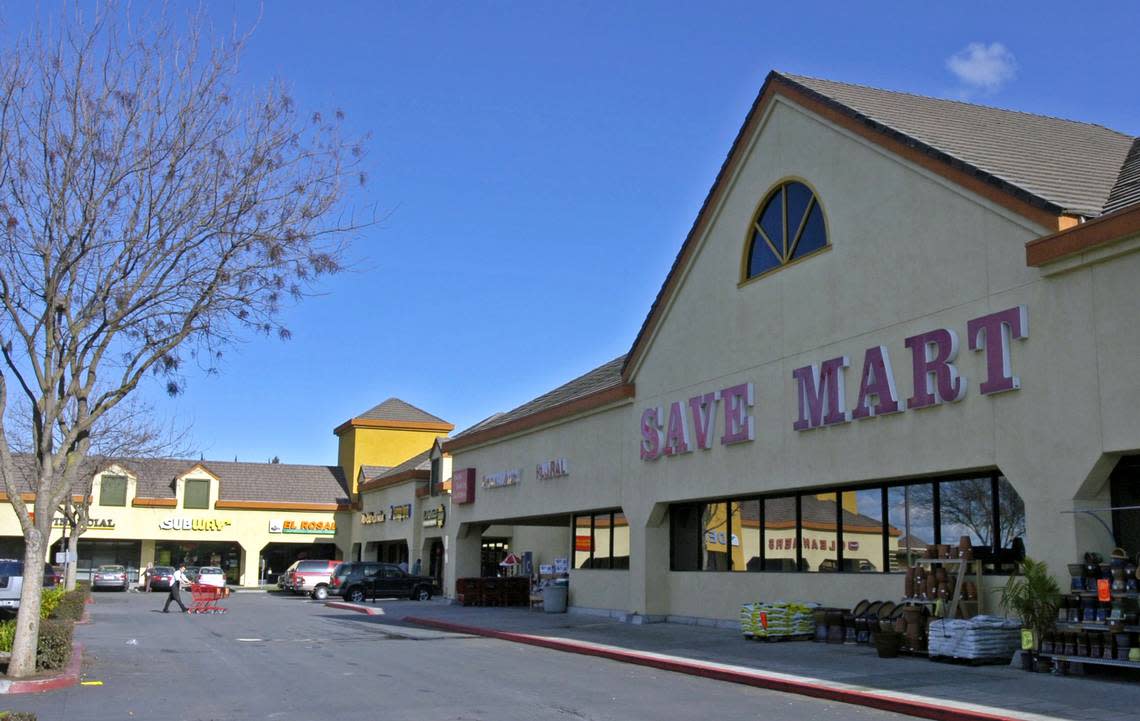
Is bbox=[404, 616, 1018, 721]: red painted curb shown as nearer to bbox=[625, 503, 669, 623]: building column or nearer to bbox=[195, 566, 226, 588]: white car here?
bbox=[625, 503, 669, 623]: building column

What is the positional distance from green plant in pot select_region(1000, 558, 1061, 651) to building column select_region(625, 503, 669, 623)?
11290 millimetres

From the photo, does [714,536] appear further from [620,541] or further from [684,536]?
[620,541]

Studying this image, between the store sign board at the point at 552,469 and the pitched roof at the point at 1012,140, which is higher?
the pitched roof at the point at 1012,140

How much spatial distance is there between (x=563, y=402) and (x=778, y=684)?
17.1 m

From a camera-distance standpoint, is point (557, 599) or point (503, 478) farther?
point (503, 478)

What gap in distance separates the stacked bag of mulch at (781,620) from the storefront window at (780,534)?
169 centimetres

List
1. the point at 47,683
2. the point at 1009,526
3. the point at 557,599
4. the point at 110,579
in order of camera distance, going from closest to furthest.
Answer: the point at 47,683 → the point at 1009,526 → the point at 557,599 → the point at 110,579

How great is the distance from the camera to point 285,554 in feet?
219

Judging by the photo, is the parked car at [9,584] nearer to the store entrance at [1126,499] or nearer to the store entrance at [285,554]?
the store entrance at [1126,499]

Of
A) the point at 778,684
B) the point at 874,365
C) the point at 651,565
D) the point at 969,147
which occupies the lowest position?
the point at 778,684

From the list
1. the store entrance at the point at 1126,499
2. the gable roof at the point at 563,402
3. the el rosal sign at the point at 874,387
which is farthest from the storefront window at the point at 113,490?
the store entrance at the point at 1126,499

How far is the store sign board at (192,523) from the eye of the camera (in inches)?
2364

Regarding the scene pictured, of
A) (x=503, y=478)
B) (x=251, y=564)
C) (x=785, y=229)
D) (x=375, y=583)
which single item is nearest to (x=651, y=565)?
(x=785, y=229)

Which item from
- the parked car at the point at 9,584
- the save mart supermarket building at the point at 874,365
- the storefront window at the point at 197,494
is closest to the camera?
the save mart supermarket building at the point at 874,365
